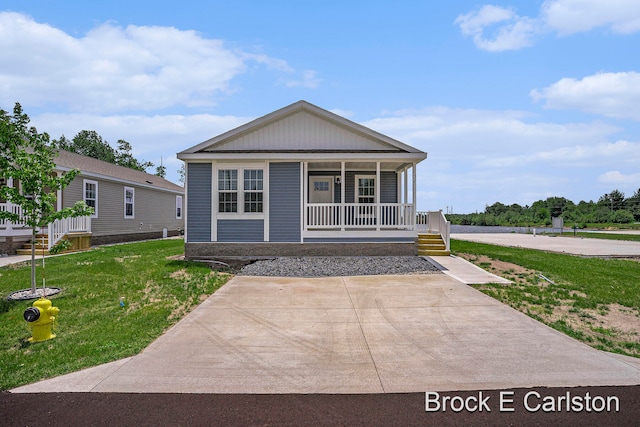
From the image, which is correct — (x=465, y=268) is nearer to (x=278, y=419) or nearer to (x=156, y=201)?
(x=278, y=419)

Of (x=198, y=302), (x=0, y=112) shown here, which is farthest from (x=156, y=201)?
(x=198, y=302)

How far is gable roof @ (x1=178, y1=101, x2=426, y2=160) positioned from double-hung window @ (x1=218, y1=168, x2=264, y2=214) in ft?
2.64

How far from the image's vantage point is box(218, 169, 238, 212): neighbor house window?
530 inches

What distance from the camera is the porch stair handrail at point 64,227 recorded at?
15.4 m

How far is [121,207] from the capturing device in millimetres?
21281

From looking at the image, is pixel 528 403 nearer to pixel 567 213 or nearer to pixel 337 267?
pixel 337 267

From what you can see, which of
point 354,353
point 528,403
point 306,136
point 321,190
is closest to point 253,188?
point 306,136

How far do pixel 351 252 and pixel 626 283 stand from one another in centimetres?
789

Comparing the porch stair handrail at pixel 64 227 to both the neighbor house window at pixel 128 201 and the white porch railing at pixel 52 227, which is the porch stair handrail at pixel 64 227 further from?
the neighbor house window at pixel 128 201

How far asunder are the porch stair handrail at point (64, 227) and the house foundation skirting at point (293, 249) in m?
6.51

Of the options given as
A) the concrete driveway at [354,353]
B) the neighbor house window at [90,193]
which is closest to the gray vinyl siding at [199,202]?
the concrete driveway at [354,353]

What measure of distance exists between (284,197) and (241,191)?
1555 millimetres

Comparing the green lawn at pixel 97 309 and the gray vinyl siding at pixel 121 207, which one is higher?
the gray vinyl siding at pixel 121 207

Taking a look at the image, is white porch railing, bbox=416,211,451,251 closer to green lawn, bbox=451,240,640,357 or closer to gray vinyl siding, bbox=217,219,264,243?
green lawn, bbox=451,240,640,357
